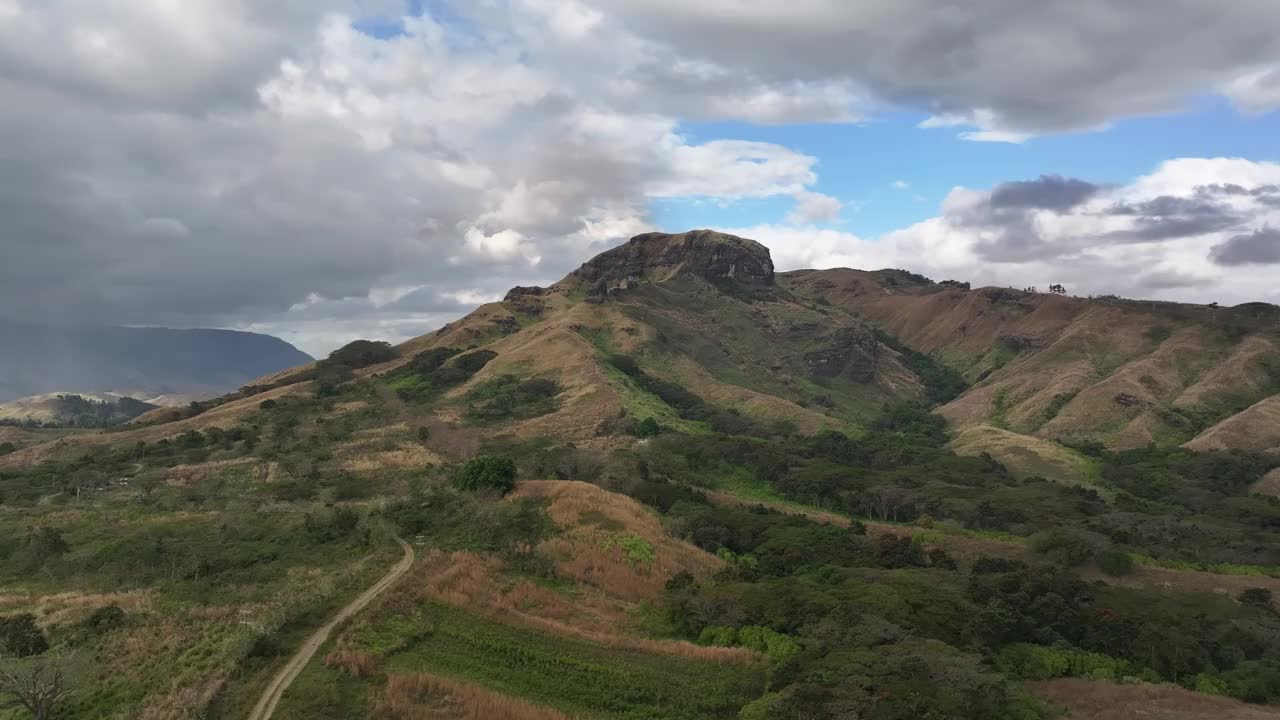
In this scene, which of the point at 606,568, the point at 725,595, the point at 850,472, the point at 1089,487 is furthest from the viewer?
the point at 1089,487

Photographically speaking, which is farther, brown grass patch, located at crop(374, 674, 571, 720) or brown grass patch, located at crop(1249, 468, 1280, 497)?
brown grass patch, located at crop(1249, 468, 1280, 497)

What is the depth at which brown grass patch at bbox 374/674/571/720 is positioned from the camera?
24984mm

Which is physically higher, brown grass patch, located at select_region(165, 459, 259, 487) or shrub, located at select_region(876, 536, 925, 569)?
brown grass patch, located at select_region(165, 459, 259, 487)

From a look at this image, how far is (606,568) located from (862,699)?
66.0 feet

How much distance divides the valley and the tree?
3.23ft

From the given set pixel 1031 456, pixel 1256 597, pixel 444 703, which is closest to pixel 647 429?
pixel 1031 456

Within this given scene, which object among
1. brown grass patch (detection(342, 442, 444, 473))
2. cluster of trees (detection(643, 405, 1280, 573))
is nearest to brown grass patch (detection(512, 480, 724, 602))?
brown grass patch (detection(342, 442, 444, 473))

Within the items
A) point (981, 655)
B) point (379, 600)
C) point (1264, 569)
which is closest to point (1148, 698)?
point (981, 655)

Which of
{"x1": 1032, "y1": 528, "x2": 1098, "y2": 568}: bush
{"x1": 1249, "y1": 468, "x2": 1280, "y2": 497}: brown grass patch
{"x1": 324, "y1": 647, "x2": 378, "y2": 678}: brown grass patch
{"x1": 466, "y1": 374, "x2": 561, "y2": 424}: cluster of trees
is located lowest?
{"x1": 1249, "y1": 468, "x2": 1280, "y2": 497}: brown grass patch

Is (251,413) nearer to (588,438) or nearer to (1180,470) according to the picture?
(588,438)

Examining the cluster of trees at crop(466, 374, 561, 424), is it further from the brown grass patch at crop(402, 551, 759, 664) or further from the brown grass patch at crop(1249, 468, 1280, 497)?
the brown grass patch at crop(1249, 468, 1280, 497)

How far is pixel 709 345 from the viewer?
196m

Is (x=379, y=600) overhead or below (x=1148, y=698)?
overhead

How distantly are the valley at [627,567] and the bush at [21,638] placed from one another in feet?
2.24
